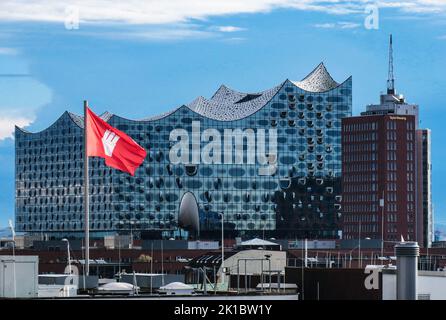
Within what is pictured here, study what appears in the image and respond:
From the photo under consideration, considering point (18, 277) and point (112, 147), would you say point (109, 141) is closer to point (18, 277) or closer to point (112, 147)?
point (112, 147)

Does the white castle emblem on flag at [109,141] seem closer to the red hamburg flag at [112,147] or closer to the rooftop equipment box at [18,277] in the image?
the red hamburg flag at [112,147]

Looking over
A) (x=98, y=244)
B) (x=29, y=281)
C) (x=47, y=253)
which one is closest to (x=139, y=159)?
(x=29, y=281)

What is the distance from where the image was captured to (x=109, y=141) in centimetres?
4784

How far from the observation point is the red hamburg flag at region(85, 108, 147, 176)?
46713 millimetres

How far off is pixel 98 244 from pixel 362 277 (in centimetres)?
14233

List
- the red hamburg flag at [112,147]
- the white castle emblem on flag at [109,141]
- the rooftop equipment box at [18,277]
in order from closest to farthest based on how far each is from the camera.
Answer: the rooftop equipment box at [18,277]
the red hamburg flag at [112,147]
the white castle emblem on flag at [109,141]

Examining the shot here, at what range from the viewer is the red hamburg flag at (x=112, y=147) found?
46.7 m

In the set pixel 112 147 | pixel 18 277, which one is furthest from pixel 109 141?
pixel 18 277

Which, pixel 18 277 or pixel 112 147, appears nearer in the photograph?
pixel 18 277


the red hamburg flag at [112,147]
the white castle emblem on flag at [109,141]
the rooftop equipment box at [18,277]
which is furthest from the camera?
the white castle emblem on flag at [109,141]

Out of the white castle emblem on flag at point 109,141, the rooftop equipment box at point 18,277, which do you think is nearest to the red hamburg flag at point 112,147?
the white castle emblem on flag at point 109,141

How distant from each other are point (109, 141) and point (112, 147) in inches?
12.3
